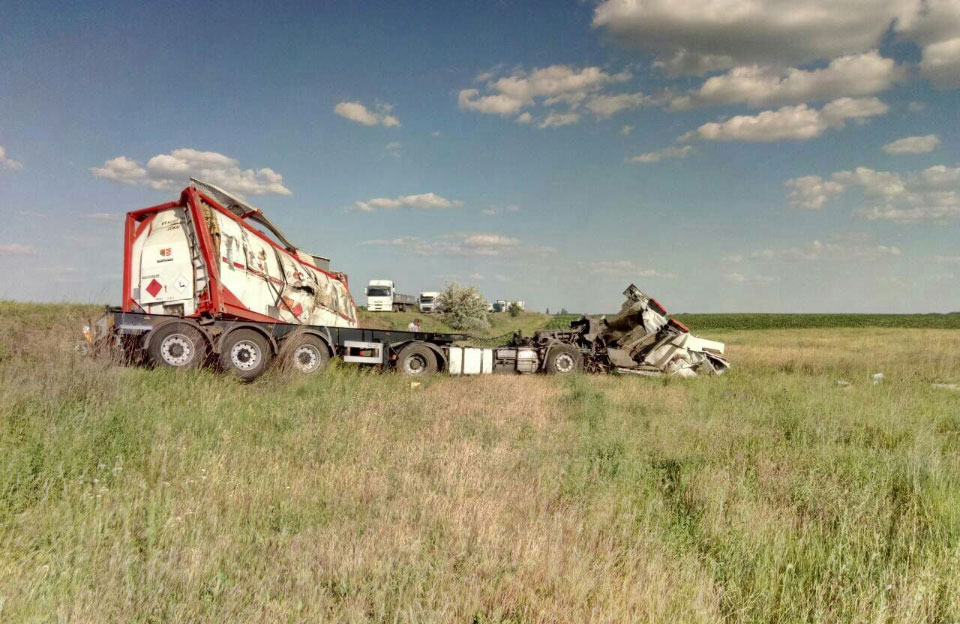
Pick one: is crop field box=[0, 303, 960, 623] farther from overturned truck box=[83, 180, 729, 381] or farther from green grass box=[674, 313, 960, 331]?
green grass box=[674, 313, 960, 331]

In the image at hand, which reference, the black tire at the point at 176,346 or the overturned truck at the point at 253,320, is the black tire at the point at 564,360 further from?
the black tire at the point at 176,346

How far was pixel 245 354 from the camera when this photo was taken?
36.1 feet

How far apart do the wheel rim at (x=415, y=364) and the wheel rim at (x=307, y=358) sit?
2.08 metres

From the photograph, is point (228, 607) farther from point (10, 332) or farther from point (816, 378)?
point (10, 332)

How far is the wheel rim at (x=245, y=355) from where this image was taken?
1084cm

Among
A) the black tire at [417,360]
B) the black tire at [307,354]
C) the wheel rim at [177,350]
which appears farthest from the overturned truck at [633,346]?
the wheel rim at [177,350]

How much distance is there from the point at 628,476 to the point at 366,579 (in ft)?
10.0

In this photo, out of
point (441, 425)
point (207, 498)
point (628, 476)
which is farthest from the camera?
point (441, 425)

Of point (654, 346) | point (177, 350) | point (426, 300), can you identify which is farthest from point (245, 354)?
point (426, 300)

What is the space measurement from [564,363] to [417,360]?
4.13 meters

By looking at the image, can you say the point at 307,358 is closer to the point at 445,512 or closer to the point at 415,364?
the point at 415,364

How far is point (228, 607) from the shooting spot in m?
2.93

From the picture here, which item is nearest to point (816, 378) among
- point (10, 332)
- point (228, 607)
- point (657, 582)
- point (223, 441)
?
point (657, 582)

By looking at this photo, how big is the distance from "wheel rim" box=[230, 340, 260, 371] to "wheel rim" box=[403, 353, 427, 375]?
3399mm
